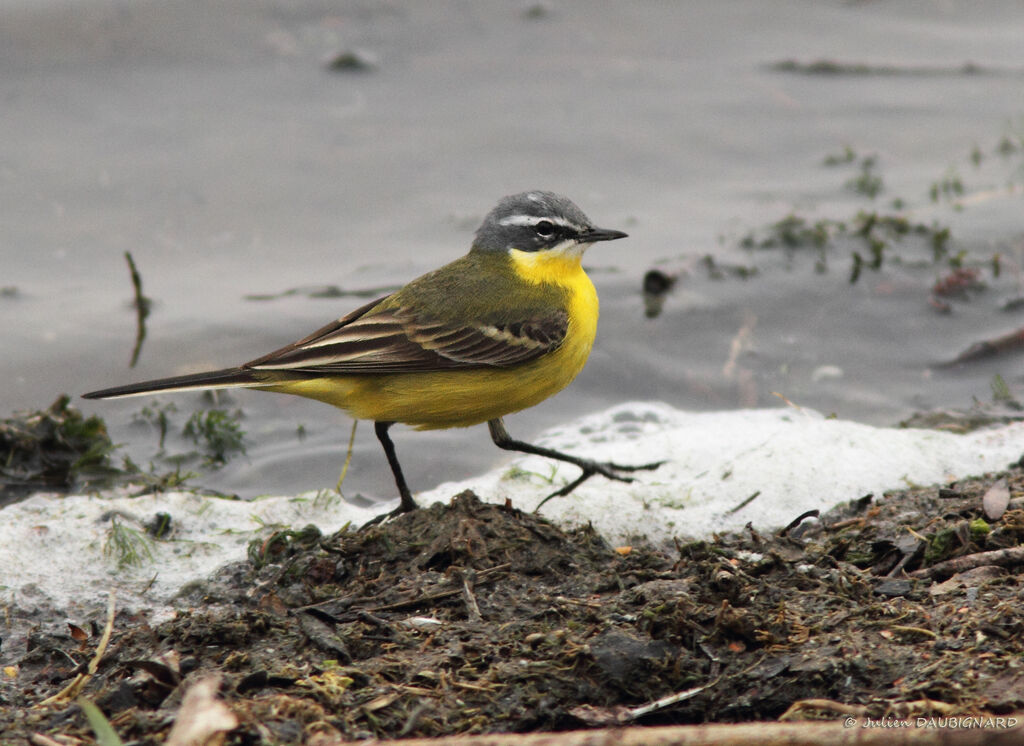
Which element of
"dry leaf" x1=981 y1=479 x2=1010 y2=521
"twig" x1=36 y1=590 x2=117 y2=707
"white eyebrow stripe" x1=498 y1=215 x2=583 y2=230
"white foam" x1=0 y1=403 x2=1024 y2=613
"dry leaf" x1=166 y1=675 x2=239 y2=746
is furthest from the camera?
"white eyebrow stripe" x1=498 y1=215 x2=583 y2=230

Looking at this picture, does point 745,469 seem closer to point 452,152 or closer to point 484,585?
point 484,585

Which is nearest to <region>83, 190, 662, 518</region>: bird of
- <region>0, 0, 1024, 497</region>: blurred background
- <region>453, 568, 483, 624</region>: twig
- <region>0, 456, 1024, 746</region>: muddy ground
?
<region>0, 456, 1024, 746</region>: muddy ground

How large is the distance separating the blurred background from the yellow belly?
1.51 metres

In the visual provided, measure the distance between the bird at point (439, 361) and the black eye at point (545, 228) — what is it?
39 centimetres

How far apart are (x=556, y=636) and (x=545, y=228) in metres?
3.22

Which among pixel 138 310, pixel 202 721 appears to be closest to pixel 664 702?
pixel 202 721

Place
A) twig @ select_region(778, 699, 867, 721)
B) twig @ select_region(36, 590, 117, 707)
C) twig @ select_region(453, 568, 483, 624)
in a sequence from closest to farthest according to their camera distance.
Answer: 1. twig @ select_region(778, 699, 867, 721)
2. twig @ select_region(36, 590, 117, 707)
3. twig @ select_region(453, 568, 483, 624)

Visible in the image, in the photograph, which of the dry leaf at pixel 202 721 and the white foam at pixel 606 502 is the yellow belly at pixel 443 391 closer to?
the white foam at pixel 606 502

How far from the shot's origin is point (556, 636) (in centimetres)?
390

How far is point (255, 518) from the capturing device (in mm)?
5816

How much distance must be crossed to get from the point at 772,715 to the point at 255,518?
10.3ft

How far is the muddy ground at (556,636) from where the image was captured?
352cm

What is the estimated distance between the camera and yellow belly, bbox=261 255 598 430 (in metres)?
5.71

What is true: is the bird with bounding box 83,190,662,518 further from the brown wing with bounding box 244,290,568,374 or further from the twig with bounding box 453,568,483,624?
the twig with bounding box 453,568,483,624
